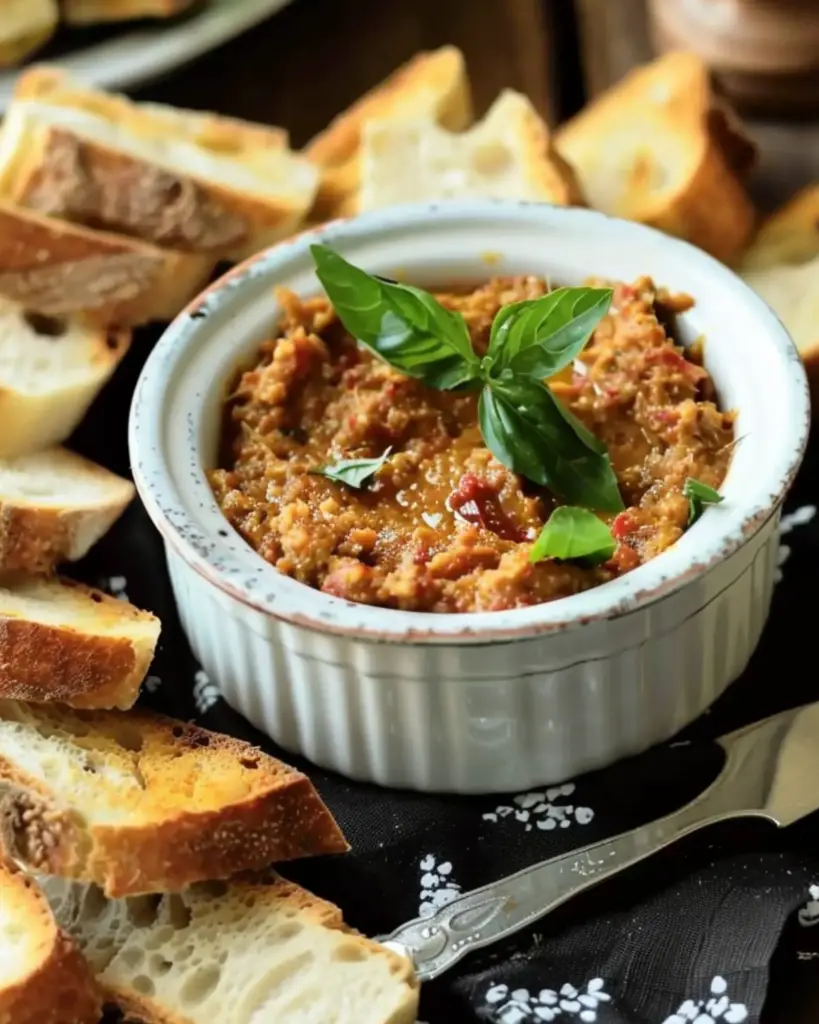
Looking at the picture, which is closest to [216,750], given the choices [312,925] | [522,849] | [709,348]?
[312,925]

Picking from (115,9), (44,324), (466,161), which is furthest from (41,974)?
(115,9)

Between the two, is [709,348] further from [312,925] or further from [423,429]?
[312,925]

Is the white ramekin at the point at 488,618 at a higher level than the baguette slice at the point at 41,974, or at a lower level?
higher

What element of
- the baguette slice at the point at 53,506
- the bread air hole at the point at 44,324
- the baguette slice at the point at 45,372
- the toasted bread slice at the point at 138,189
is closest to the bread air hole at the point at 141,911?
the baguette slice at the point at 53,506

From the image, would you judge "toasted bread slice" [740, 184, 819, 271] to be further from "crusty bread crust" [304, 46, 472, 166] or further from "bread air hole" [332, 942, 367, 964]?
"bread air hole" [332, 942, 367, 964]

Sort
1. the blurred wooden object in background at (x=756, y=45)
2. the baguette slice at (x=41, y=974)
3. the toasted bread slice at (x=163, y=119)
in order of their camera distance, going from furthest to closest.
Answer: the blurred wooden object in background at (x=756, y=45), the toasted bread slice at (x=163, y=119), the baguette slice at (x=41, y=974)

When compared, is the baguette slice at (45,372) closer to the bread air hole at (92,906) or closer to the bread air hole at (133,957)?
the bread air hole at (92,906)

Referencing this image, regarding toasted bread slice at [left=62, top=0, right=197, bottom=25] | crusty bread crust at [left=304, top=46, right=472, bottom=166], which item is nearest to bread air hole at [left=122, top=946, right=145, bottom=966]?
crusty bread crust at [left=304, top=46, right=472, bottom=166]
